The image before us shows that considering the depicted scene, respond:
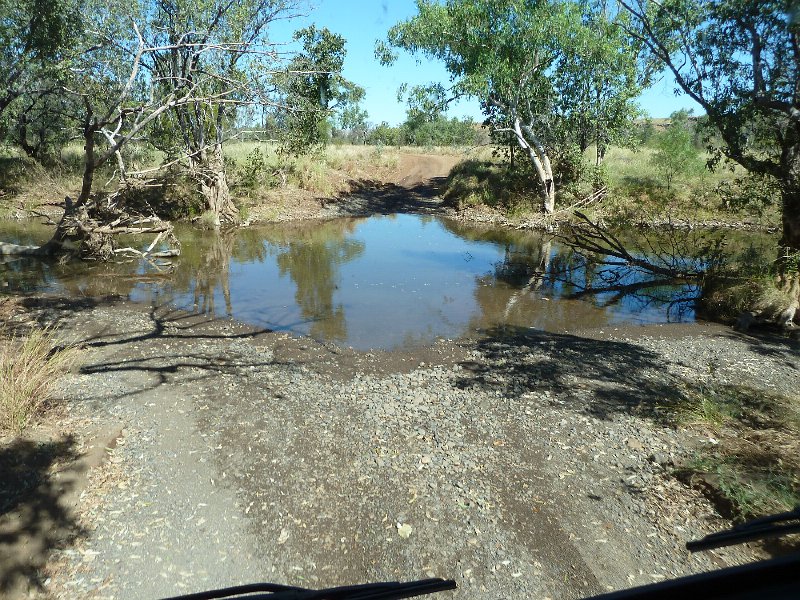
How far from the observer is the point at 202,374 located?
8.09 metres

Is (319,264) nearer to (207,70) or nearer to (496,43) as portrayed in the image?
(207,70)

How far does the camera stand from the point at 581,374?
8.43 metres

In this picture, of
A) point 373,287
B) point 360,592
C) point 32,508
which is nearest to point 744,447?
point 360,592

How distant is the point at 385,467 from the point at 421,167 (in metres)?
43.1

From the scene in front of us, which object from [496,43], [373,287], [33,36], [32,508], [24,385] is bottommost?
[373,287]

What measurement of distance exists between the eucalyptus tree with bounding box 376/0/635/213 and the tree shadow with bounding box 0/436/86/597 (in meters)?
20.7

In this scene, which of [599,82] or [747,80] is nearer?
[747,80]

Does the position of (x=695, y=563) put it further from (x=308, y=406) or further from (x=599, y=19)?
(x=599, y=19)

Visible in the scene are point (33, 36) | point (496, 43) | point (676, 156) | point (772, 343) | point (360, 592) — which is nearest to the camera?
point (360, 592)

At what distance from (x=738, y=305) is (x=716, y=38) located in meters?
5.88

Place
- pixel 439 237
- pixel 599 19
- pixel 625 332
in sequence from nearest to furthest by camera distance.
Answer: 1. pixel 625 332
2. pixel 599 19
3. pixel 439 237

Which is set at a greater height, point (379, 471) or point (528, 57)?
point (528, 57)

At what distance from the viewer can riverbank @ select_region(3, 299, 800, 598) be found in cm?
442

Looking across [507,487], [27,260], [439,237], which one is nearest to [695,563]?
[507,487]
